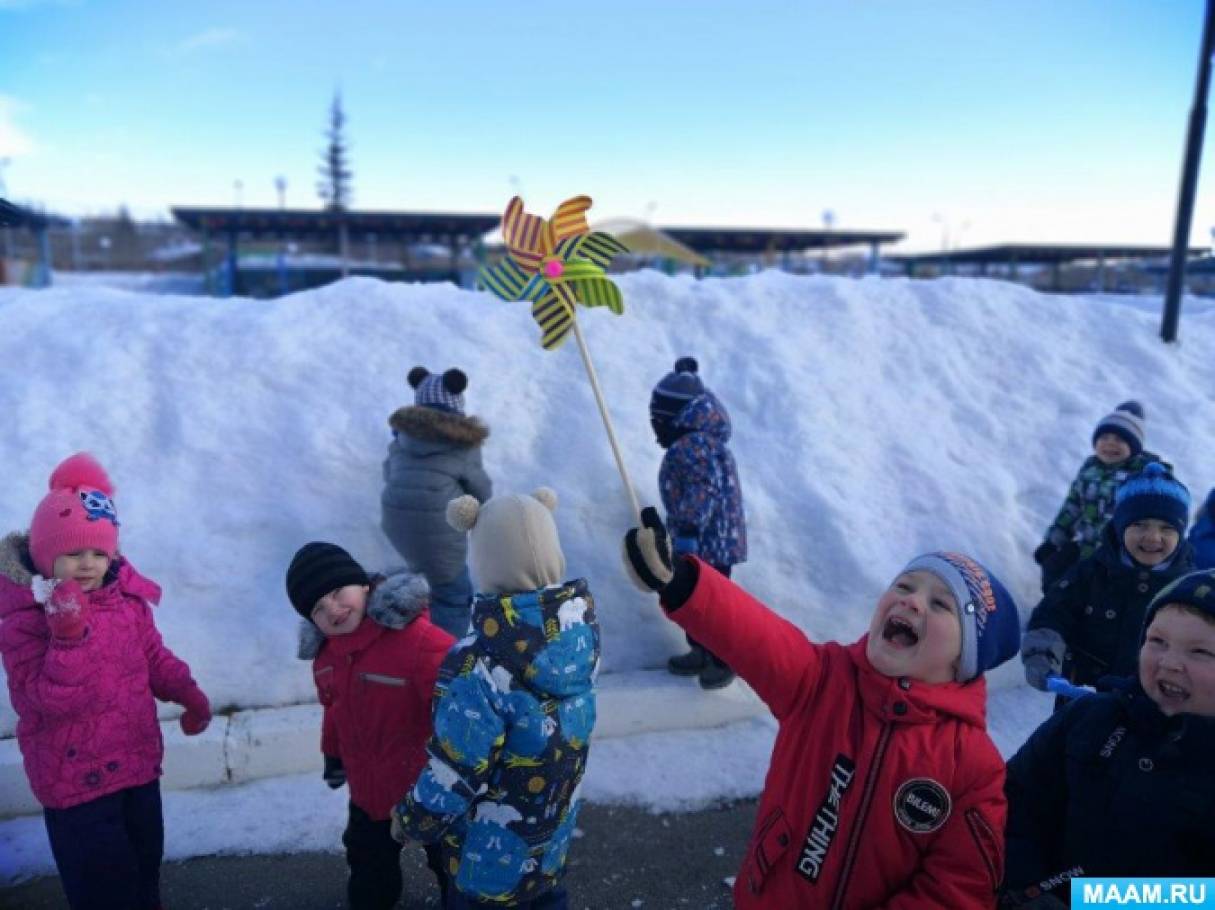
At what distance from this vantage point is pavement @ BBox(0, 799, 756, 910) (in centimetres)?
306

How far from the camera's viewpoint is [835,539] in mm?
5391

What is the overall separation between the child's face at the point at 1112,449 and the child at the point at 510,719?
3.61 metres

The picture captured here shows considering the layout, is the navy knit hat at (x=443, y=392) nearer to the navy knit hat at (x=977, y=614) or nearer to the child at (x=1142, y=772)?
the navy knit hat at (x=977, y=614)

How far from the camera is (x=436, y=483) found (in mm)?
4094

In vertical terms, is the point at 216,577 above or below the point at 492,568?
below

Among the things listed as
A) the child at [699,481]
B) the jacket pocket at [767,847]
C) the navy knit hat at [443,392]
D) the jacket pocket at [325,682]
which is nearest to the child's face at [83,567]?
the jacket pocket at [325,682]

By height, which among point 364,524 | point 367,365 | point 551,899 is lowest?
point 551,899

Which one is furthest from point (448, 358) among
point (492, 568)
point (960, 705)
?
point (960, 705)

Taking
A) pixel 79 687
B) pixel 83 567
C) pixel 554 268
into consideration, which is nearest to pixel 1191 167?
pixel 554 268

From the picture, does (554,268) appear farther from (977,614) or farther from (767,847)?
(767,847)

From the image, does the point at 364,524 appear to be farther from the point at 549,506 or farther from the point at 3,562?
the point at 549,506

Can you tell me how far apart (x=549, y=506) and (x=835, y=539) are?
11.2ft

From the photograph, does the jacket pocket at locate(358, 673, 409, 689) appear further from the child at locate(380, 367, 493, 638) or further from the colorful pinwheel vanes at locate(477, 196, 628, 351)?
the child at locate(380, 367, 493, 638)

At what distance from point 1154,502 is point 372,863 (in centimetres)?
316
